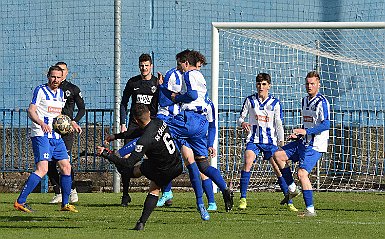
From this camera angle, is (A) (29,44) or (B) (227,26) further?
(A) (29,44)

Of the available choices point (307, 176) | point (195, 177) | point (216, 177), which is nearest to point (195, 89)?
point (195, 177)

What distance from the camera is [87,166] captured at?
1770cm

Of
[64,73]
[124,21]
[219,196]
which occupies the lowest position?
[219,196]

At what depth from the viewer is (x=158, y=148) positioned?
9.94 m

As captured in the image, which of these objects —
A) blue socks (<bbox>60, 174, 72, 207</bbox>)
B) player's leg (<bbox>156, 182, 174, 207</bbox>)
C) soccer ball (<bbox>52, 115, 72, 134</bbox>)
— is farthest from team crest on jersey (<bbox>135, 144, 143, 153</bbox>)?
player's leg (<bbox>156, 182, 174, 207</bbox>)

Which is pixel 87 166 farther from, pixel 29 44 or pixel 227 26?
pixel 227 26

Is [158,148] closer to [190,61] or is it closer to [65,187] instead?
[190,61]

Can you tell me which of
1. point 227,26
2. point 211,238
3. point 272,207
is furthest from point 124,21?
point 211,238

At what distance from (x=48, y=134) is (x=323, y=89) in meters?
6.95

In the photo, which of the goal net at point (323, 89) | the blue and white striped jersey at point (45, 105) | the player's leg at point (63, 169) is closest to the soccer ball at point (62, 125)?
the blue and white striped jersey at point (45, 105)

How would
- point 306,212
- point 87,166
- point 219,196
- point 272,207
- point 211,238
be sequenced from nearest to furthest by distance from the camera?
point 211,238, point 306,212, point 272,207, point 219,196, point 87,166

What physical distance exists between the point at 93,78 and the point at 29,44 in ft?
4.67

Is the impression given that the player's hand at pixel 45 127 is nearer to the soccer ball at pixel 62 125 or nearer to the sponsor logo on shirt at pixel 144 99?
the soccer ball at pixel 62 125

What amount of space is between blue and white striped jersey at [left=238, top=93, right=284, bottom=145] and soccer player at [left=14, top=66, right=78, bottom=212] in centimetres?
267
